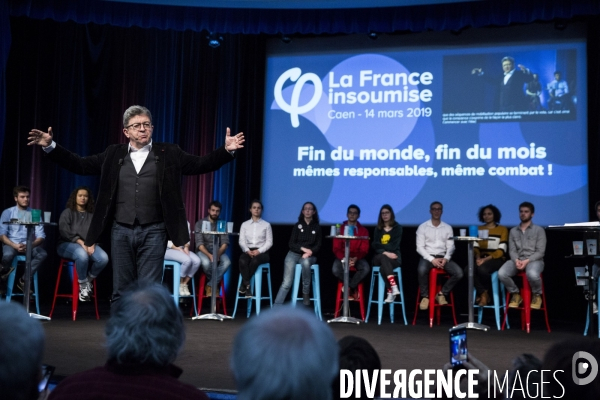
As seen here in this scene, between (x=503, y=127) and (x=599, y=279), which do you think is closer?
(x=599, y=279)

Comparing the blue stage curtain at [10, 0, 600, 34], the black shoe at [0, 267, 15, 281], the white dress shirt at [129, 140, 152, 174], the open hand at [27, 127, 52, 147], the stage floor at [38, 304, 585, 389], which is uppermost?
the blue stage curtain at [10, 0, 600, 34]

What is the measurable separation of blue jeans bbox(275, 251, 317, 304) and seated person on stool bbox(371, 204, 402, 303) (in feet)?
2.09

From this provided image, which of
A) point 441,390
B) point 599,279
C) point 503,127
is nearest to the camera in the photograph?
point 441,390

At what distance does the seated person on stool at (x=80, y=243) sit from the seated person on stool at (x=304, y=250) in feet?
5.66

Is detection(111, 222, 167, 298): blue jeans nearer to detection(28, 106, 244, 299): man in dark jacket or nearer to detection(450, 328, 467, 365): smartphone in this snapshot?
detection(28, 106, 244, 299): man in dark jacket

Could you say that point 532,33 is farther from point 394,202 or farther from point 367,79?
point 394,202

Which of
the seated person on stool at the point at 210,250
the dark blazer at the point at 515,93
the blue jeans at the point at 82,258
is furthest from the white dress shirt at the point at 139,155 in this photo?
the dark blazer at the point at 515,93

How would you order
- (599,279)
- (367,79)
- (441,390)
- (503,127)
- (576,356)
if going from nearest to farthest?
1. (576,356)
2. (441,390)
3. (599,279)
4. (503,127)
5. (367,79)

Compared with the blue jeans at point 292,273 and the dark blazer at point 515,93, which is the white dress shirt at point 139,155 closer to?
the blue jeans at point 292,273

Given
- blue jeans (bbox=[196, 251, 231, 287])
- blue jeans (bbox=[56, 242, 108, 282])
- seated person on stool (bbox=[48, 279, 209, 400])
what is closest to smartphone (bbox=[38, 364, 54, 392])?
seated person on stool (bbox=[48, 279, 209, 400])

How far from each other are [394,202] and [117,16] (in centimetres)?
357

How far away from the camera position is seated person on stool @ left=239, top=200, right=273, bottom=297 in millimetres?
6867

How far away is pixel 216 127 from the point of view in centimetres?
804

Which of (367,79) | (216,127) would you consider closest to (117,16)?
(216,127)
